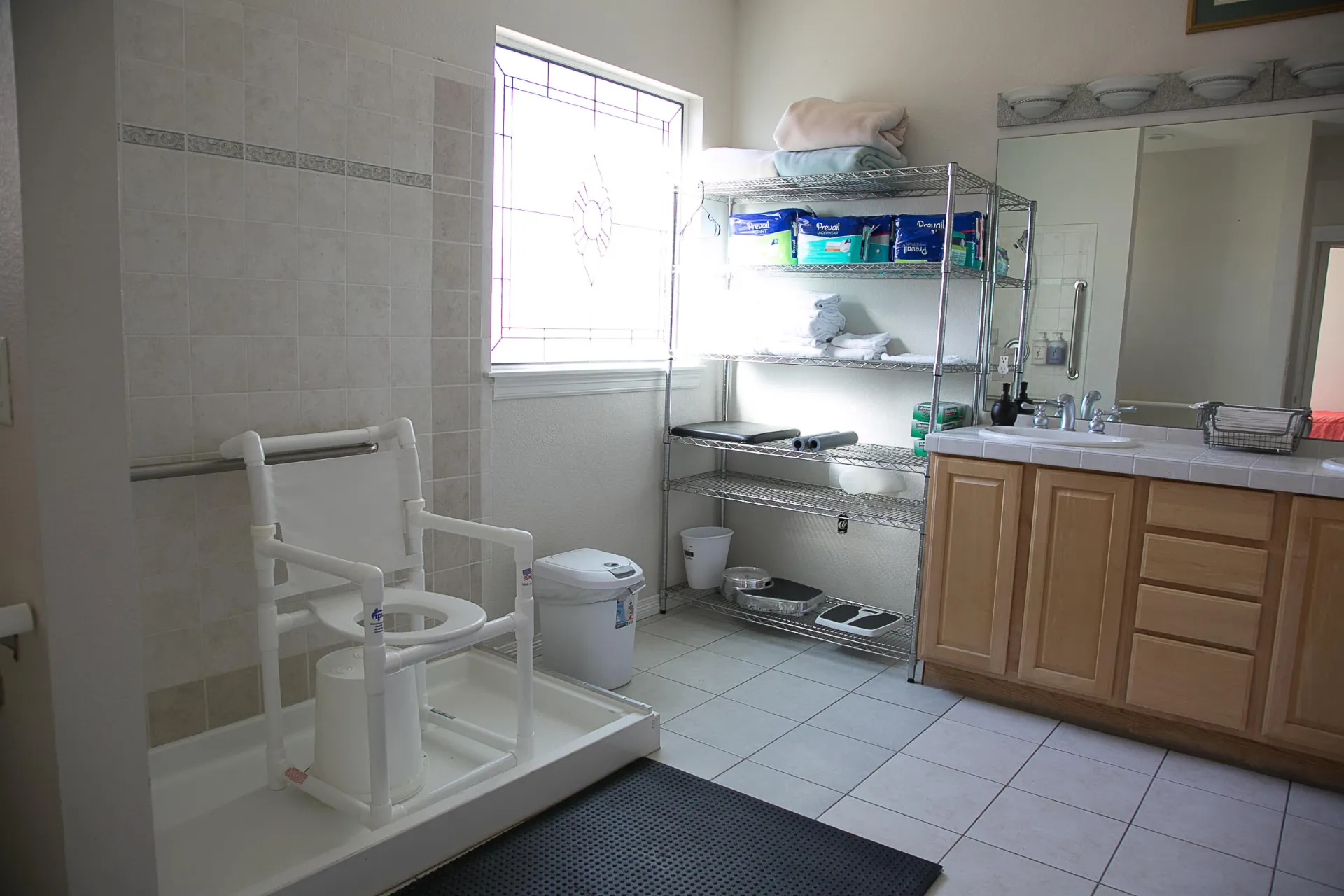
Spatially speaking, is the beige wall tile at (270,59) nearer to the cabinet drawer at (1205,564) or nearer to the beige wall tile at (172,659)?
the beige wall tile at (172,659)

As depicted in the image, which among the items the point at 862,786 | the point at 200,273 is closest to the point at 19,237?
the point at 200,273

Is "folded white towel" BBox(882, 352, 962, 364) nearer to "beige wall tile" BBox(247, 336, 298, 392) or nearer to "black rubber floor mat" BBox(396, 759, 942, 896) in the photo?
"black rubber floor mat" BBox(396, 759, 942, 896)

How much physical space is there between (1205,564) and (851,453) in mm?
1278

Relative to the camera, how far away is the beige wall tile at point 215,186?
7.40 feet

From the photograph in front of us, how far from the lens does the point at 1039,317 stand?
10.8 feet

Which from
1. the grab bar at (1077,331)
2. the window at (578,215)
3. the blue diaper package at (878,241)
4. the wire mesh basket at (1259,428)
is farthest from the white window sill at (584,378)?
the wire mesh basket at (1259,428)

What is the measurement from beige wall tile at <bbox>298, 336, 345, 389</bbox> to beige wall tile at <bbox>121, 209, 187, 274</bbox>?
371 millimetres

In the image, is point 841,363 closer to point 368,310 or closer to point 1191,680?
point 1191,680

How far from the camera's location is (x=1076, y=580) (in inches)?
110

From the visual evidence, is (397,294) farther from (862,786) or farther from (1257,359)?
(1257,359)

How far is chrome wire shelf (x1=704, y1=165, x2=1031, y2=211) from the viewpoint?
327 centimetres

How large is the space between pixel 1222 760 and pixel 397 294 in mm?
2751

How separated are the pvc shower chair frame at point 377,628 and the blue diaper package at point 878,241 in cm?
180

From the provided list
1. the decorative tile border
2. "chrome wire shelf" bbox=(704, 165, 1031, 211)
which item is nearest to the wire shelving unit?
"chrome wire shelf" bbox=(704, 165, 1031, 211)
